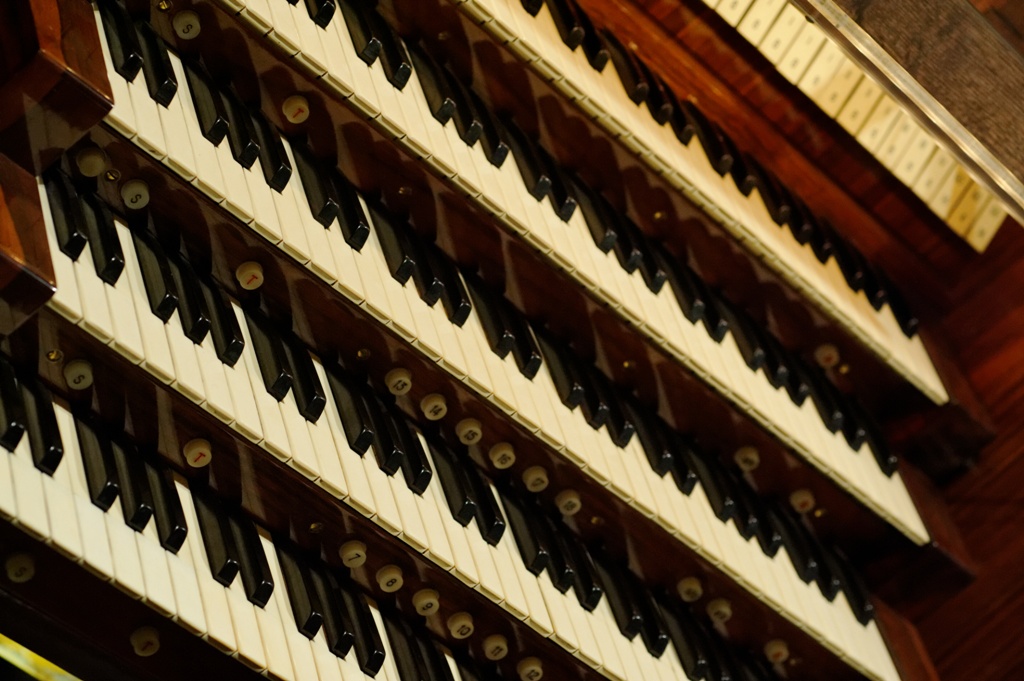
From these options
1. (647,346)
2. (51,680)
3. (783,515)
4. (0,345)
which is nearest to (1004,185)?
(647,346)

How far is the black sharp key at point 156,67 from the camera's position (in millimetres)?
2594

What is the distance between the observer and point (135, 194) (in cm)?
260

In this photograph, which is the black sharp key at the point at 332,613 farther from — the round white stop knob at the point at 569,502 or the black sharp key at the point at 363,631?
the round white stop knob at the point at 569,502

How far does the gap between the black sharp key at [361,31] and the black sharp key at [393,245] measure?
299mm

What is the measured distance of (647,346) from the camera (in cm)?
325

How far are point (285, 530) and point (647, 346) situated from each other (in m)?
0.93

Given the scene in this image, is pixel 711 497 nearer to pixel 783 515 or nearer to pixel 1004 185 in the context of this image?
pixel 783 515

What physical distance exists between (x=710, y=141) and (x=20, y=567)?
6.24ft

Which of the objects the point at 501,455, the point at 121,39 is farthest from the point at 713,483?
the point at 121,39

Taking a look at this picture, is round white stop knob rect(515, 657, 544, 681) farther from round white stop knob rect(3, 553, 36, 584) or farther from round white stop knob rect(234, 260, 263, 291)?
round white stop knob rect(3, 553, 36, 584)

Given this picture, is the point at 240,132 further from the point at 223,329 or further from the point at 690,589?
the point at 690,589

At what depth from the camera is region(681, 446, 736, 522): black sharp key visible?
3264mm

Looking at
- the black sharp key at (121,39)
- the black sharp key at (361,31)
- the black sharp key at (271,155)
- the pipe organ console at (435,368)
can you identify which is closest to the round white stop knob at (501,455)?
the pipe organ console at (435,368)

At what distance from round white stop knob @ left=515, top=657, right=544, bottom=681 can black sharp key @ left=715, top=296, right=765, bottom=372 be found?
2.88 feet
